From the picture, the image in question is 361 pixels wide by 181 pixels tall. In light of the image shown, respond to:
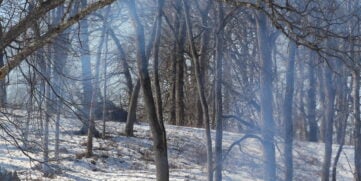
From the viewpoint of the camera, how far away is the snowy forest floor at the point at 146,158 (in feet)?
53.0

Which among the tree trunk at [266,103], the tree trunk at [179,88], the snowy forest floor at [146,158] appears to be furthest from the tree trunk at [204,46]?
the snowy forest floor at [146,158]

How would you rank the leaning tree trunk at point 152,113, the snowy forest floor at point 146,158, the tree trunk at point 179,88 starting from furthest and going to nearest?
the tree trunk at point 179,88, the snowy forest floor at point 146,158, the leaning tree trunk at point 152,113

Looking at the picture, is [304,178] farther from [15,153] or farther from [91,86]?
[15,153]

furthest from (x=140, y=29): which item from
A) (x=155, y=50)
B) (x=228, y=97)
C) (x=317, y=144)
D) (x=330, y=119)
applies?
(x=228, y=97)

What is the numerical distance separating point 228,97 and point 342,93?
236 inches

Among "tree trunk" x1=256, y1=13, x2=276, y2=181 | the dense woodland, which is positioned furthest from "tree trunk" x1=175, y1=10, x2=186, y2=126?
"tree trunk" x1=256, y1=13, x2=276, y2=181

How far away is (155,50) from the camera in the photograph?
11469mm

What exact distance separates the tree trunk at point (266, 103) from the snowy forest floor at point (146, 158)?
488 centimetres

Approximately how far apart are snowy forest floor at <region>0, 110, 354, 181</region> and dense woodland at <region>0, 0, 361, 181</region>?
0.53 metres

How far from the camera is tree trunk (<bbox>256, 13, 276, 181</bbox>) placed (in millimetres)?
11625

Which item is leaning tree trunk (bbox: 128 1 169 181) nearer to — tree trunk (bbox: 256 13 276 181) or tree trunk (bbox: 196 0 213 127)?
tree trunk (bbox: 256 13 276 181)

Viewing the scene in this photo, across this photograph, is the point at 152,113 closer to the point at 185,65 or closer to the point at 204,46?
the point at 204,46

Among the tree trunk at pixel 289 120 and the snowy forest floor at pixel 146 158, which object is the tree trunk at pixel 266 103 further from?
the snowy forest floor at pixel 146 158

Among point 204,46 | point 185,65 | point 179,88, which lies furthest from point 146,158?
point 185,65
